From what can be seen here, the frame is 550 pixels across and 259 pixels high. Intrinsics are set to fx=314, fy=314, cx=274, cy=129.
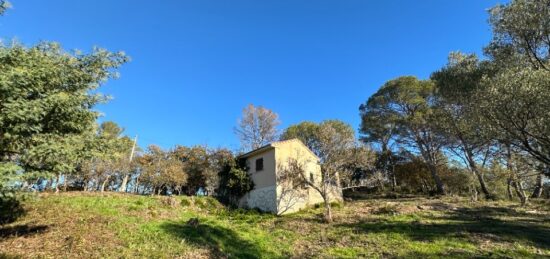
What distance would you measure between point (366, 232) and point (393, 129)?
69.5ft

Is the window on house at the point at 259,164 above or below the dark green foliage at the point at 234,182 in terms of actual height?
above

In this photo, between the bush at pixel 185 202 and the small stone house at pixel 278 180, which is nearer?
the bush at pixel 185 202

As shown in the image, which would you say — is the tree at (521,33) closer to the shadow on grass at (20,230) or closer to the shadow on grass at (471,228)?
the shadow on grass at (471,228)

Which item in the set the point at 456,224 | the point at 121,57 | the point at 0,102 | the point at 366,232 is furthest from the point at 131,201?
the point at 456,224

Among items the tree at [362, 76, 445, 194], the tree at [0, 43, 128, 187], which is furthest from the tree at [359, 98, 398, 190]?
the tree at [0, 43, 128, 187]

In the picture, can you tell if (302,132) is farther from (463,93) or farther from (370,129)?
(463,93)

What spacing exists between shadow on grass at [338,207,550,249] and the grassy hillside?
0.04 meters

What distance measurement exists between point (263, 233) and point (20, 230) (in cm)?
965

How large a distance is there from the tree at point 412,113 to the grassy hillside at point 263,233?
1194 cm

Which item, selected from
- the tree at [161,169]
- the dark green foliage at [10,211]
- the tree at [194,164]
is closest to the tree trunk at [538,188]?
the tree at [194,164]

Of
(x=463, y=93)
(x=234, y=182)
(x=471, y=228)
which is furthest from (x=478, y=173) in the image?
(x=234, y=182)

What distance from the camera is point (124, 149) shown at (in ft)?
37.2

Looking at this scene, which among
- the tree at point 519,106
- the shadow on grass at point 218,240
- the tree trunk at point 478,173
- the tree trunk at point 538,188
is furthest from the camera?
the tree trunk at point 538,188

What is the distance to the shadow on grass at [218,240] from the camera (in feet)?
38.9
